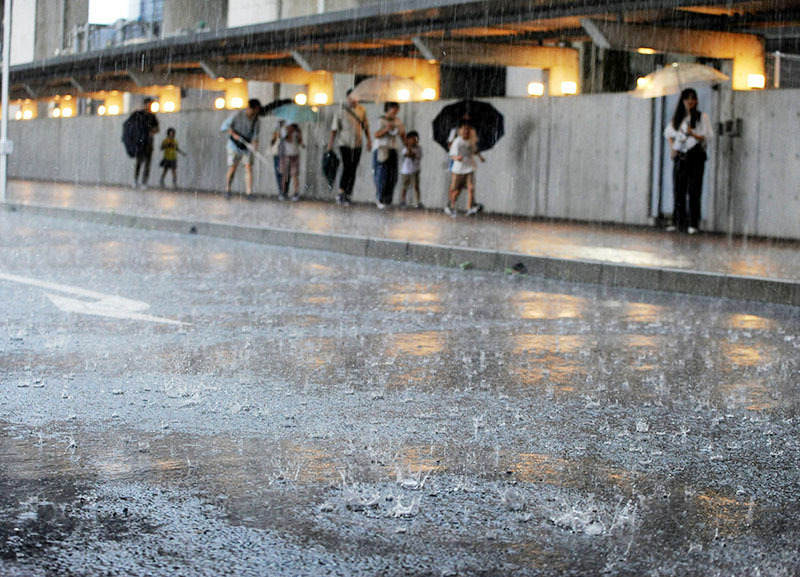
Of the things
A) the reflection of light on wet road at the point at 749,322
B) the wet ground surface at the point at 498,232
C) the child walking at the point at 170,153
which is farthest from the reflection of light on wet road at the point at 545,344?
the child walking at the point at 170,153

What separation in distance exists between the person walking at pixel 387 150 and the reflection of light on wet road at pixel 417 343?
15171 mm

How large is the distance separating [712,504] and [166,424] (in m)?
2.29

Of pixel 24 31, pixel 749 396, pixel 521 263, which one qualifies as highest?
pixel 24 31

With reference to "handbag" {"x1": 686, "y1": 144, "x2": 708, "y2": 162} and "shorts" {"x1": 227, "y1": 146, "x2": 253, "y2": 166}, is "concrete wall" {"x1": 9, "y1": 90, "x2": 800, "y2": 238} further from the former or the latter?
"shorts" {"x1": 227, "y1": 146, "x2": 253, "y2": 166}

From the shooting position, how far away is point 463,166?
21375 millimetres

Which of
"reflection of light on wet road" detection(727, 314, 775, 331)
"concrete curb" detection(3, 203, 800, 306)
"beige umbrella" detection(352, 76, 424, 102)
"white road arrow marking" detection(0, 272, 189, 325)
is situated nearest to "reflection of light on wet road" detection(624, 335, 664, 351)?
"reflection of light on wet road" detection(727, 314, 775, 331)

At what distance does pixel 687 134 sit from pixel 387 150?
24.0 ft

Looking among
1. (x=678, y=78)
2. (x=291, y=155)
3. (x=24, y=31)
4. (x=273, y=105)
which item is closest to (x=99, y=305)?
(x=678, y=78)

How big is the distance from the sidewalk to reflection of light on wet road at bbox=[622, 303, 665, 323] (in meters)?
1.17

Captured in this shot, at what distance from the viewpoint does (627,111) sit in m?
19.9

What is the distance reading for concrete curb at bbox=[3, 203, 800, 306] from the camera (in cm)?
1120

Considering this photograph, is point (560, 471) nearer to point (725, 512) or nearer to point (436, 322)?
point (725, 512)

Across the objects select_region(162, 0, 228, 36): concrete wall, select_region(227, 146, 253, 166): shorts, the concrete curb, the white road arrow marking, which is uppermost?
select_region(162, 0, 228, 36): concrete wall

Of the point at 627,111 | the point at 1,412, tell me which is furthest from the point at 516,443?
the point at 627,111
